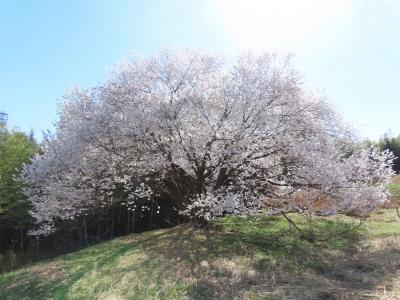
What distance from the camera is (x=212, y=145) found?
10367 mm

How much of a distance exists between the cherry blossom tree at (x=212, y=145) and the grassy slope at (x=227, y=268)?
86 centimetres

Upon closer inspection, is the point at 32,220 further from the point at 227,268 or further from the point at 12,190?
the point at 227,268

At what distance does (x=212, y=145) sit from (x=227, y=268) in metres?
3.03

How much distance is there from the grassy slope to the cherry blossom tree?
0.86m

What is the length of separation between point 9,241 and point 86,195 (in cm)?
1339

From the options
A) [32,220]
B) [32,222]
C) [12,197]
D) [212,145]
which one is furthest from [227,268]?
[12,197]

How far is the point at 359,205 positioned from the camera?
32.9ft

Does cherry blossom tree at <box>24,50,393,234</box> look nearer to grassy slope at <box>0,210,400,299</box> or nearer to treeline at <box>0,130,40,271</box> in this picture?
grassy slope at <box>0,210,400,299</box>

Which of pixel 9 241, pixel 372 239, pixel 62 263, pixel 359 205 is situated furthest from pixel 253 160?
pixel 9 241

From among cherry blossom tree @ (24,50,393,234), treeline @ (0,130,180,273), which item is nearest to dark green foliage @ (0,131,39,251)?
treeline @ (0,130,180,273)

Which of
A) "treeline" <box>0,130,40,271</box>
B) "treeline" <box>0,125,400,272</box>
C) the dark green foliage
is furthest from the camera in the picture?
the dark green foliage

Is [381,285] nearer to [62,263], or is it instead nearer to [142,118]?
[142,118]

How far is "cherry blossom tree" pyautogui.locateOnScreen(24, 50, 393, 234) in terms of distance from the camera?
396 inches

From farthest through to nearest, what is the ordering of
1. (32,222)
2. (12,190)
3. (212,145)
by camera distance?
(12,190)
(32,222)
(212,145)
